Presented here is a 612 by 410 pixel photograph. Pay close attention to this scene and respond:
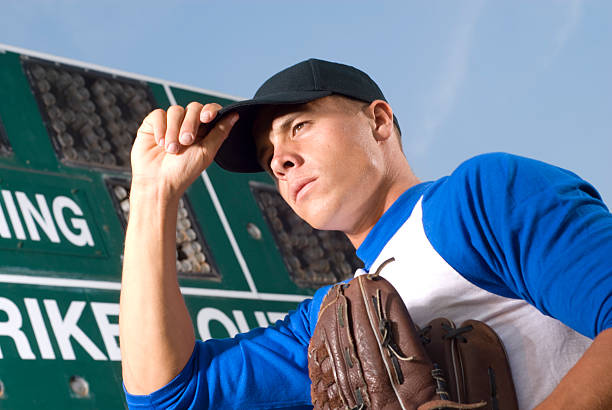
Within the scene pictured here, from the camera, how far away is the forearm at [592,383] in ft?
3.04

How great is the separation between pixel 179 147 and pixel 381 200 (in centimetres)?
39

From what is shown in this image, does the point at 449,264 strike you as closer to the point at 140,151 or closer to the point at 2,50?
the point at 140,151

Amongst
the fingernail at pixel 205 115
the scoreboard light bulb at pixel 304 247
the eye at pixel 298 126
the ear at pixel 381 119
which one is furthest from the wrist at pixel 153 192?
the scoreboard light bulb at pixel 304 247

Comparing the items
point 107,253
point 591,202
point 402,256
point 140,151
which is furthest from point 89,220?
point 591,202

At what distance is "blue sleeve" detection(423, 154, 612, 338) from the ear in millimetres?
297

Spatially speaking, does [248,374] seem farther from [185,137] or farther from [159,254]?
[185,137]

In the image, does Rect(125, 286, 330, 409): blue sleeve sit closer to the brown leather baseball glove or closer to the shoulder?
the brown leather baseball glove

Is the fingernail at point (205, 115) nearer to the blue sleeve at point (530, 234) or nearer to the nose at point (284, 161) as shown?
the nose at point (284, 161)

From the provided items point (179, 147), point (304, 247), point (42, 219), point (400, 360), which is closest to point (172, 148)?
point (179, 147)

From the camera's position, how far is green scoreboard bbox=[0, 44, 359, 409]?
2.35 m

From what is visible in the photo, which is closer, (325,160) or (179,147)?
(325,160)

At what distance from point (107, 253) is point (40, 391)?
59 cm

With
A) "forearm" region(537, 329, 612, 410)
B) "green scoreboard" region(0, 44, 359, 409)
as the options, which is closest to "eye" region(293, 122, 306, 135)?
"forearm" region(537, 329, 612, 410)

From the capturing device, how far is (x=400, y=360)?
1088 millimetres
